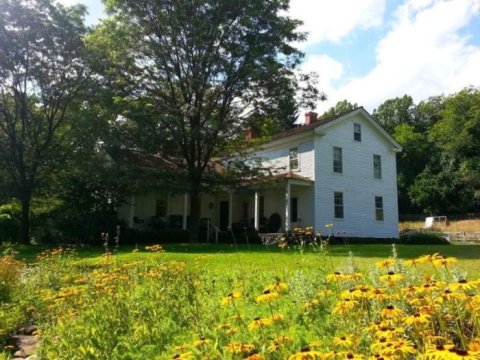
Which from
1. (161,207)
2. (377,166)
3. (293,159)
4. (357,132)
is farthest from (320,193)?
(161,207)

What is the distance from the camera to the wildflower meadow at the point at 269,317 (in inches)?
100

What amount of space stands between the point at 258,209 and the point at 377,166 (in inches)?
327

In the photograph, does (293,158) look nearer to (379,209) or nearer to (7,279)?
(379,209)

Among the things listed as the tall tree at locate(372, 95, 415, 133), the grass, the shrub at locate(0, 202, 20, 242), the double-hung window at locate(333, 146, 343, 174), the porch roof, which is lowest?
the shrub at locate(0, 202, 20, 242)

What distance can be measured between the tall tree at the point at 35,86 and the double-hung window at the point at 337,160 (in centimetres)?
1363

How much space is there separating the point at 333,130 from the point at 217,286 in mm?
20766

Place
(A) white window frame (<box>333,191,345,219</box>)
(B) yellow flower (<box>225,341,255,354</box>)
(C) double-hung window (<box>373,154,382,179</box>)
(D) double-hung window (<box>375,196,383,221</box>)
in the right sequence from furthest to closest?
1. (C) double-hung window (<box>373,154,382,179</box>)
2. (D) double-hung window (<box>375,196,383,221</box>)
3. (A) white window frame (<box>333,191,345,219</box>)
4. (B) yellow flower (<box>225,341,255,354</box>)

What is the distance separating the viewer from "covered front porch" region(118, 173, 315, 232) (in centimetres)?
2389

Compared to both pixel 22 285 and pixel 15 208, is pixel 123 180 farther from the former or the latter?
pixel 22 285

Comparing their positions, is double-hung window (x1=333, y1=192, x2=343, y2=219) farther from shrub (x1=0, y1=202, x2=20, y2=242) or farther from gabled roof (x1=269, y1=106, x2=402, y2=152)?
shrub (x1=0, y1=202, x2=20, y2=242)

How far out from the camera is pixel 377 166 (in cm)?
2847

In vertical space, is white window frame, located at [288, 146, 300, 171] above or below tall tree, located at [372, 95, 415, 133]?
below

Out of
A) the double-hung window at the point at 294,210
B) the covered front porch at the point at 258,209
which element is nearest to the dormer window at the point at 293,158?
the covered front porch at the point at 258,209

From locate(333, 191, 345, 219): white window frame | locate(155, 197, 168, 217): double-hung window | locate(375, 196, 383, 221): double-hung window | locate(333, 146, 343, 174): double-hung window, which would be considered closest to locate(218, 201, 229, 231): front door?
locate(155, 197, 168, 217): double-hung window
